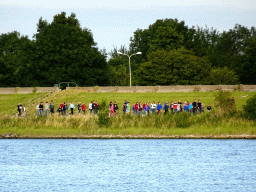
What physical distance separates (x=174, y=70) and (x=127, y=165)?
62114mm

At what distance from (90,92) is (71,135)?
3189 cm

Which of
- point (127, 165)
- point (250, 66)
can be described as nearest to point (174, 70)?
point (250, 66)

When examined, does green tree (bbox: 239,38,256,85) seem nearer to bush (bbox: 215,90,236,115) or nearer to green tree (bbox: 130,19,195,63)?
green tree (bbox: 130,19,195,63)

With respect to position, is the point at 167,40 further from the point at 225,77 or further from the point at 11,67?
the point at 11,67

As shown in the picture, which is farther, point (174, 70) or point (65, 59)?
point (174, 70)

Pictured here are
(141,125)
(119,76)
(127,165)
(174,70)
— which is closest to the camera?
(127,165)

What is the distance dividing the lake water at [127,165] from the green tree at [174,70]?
51.2 metres

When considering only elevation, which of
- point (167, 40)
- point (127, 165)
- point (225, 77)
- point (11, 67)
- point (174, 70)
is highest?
point (167, 40)

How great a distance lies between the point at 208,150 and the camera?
115ft

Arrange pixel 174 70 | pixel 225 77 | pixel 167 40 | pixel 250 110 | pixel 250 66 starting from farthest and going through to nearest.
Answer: pixel 225 77, pixel 167 40, pixel 250 66, pixel 174 70, pixel 250 110

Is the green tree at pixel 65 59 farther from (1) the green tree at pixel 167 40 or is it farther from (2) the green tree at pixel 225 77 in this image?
(2) the green tree at pixel 225 77

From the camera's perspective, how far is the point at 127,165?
30.1 meters

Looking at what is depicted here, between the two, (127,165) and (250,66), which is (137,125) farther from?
(250,66)

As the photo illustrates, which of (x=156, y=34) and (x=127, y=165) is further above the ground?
(x=156, y=34)
